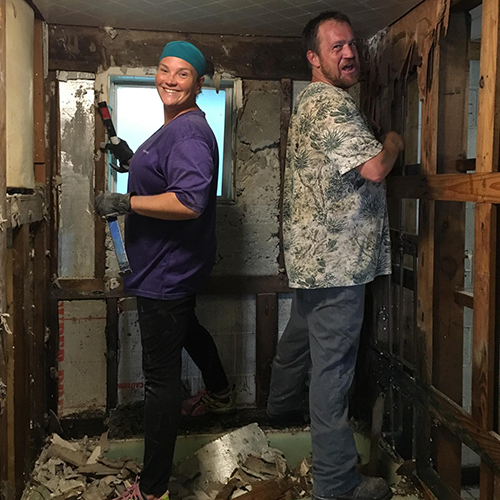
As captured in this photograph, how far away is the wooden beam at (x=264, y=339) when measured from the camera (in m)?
2.46

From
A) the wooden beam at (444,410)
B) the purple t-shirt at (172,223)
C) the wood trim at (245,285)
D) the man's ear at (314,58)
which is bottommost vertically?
the wooden beam at (444,410)

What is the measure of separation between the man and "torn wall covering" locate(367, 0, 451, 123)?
29 cm

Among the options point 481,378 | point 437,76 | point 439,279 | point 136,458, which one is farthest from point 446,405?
point 136,458

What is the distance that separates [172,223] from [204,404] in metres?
1.03

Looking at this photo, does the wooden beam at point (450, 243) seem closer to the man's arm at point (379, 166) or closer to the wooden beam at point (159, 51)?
the man's arm at point (379, 166)

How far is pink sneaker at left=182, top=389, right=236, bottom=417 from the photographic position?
236 centimetres

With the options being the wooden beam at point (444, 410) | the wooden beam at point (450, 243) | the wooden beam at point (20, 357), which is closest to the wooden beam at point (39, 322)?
the wooden beam at point (20, 357)

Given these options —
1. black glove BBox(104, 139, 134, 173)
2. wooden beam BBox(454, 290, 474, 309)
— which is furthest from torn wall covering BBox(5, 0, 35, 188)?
wooden beam BBox(454, 290, 474, 309)

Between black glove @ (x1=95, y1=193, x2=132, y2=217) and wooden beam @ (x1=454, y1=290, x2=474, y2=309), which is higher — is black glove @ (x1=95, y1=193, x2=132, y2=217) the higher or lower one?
the higher one

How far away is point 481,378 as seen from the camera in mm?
1504

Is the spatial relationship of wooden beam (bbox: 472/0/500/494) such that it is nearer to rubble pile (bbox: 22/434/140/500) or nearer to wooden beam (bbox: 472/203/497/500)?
wooden beam (bbox: 472/203/497/500)

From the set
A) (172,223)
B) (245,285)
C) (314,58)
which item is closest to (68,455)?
(245,285)

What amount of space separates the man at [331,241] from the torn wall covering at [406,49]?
290 mm

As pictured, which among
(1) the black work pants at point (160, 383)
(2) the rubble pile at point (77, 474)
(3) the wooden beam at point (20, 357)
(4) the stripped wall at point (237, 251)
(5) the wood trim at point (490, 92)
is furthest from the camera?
(4) the stripped wall at point (237, 251)
